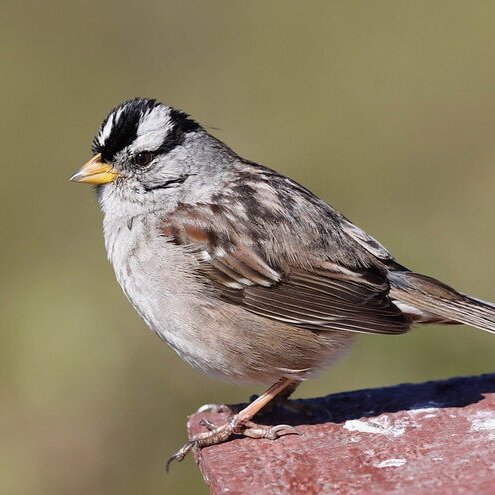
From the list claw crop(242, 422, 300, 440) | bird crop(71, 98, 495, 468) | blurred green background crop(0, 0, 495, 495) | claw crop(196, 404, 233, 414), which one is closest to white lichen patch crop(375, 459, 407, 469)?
claw crop(242, 422, 300, 440)

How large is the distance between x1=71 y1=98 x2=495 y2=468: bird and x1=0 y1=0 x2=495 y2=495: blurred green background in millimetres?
1945

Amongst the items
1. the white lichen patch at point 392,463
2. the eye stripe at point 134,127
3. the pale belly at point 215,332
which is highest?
the eye stripe at point 134,127

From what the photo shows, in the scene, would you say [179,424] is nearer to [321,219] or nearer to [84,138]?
[321,219]

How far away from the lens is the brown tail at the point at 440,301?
15.3 ft

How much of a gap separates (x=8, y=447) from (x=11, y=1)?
22.3 feet

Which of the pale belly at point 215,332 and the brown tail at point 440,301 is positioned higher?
the pale belly at point 215,332

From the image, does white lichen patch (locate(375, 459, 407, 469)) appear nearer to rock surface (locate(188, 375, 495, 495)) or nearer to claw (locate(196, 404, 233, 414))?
rock surface (locate(188, 375, 495, 495))

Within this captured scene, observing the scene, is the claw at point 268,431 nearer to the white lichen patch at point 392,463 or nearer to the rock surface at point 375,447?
the rock surface at point 375,447

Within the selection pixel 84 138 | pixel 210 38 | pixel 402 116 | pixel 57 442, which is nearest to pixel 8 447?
pixel 57 442

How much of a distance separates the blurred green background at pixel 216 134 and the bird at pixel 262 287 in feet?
6.38

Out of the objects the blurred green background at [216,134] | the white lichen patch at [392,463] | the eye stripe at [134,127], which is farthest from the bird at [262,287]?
the blurred green background at [216,134]

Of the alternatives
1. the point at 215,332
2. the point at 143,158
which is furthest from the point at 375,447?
the point at 143,158

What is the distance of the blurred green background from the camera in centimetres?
687

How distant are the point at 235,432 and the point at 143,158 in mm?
1358
